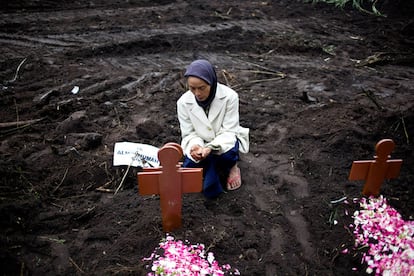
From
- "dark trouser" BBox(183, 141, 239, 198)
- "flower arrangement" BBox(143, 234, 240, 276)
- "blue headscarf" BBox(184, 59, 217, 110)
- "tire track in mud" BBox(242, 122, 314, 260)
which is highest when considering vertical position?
"blue headscarf" BBox(184, 59, 217, 110)

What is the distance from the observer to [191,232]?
2.30 m

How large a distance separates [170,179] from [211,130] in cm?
62

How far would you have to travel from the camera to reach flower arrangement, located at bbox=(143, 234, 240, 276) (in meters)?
2.01

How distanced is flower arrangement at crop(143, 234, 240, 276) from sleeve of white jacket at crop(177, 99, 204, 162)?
60cm

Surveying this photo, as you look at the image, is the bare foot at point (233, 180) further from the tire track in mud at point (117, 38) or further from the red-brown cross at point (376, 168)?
the tire track in mud at point (117, 38)

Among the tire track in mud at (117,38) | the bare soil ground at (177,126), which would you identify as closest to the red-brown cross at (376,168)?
the bare soil ground at (177,126)

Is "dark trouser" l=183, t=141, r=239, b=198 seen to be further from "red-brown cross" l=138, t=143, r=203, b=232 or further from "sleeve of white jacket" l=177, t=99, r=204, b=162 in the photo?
"red-brown cross" l=138, t=143, r=203, b=232

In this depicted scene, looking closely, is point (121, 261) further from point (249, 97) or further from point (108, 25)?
point (108, 25)

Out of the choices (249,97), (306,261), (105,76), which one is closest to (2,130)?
(105,76)

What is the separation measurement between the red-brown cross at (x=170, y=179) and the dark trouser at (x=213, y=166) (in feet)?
1.38

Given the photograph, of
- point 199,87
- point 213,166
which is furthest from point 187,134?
point 199,87

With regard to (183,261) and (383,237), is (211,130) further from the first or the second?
(383,237)

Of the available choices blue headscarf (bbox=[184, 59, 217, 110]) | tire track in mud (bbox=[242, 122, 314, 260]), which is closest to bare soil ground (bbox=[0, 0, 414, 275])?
tire track in mud (bbox=[242, 122, 314, 260])

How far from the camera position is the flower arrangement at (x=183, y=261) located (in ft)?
6.58
